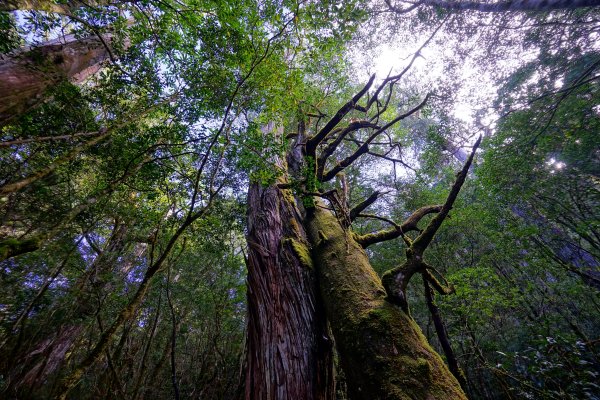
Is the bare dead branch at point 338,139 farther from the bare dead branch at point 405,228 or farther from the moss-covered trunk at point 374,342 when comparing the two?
the moss-covered trunk at point 374,342

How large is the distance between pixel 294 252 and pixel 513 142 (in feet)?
18.0

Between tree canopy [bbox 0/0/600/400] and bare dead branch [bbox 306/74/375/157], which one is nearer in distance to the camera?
tree canopy [bbox 0/0/600/400]

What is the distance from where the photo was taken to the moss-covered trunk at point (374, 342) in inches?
71.7

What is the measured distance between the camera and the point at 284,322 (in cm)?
288

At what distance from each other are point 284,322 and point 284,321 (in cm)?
1

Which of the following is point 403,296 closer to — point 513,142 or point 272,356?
point 272,356

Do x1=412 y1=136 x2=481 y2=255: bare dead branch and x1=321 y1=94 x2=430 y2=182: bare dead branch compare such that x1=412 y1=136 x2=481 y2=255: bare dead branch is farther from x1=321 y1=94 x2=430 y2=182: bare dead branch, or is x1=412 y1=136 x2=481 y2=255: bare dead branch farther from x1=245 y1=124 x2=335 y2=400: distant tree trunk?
x1=321 y1=94 x2=430 y2=182: bare dead branch

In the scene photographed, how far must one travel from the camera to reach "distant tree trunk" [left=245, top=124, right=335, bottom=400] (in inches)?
98.4

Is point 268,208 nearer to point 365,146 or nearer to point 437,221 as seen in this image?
point 365,146

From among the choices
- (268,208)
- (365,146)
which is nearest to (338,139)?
(365,146)

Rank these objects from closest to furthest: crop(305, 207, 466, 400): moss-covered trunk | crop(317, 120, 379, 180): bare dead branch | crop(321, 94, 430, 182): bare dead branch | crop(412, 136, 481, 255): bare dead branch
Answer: crop(305, 207, 466, 400): moss-covered trunk
crop(412, 136, 481, 255): bare dead branch
crop(321, 94, 430, 182): bare dead branch
crop(317, 120, 379, 180): bare dead branch

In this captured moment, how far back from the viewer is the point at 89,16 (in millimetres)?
3770

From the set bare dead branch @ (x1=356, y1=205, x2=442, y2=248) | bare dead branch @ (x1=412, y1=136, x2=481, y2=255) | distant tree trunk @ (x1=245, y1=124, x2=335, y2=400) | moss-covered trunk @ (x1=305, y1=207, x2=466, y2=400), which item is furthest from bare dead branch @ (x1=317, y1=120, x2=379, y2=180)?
bare dead branch @ (x1=412, y1=136, x2=481, y2=255)

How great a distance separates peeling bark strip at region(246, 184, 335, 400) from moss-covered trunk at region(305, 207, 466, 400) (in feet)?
1.01
